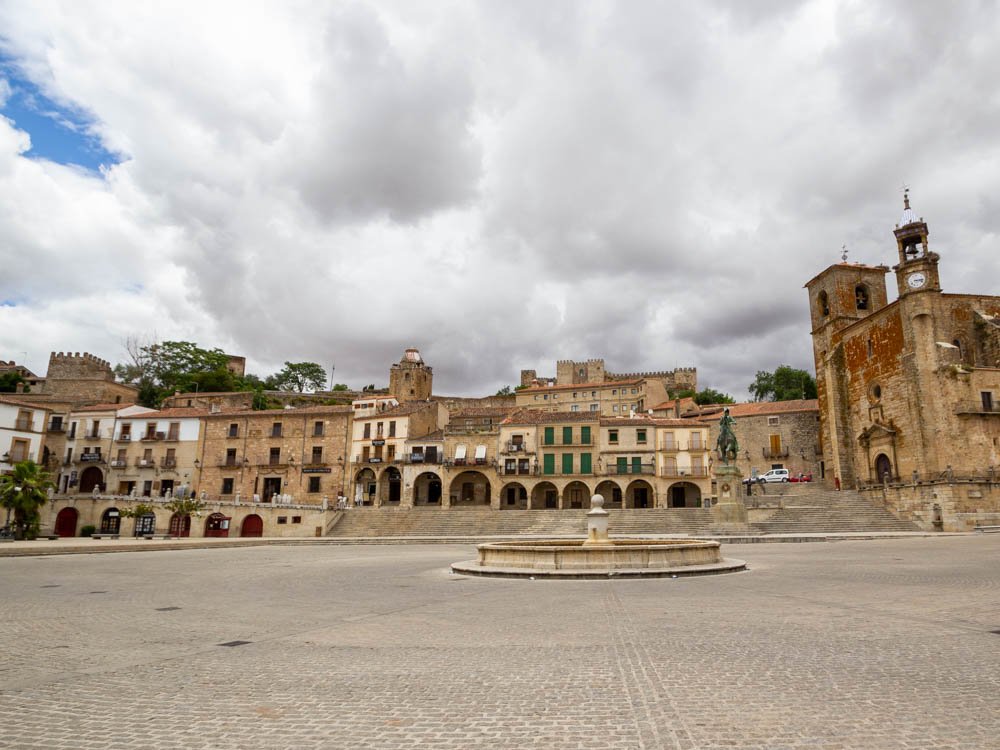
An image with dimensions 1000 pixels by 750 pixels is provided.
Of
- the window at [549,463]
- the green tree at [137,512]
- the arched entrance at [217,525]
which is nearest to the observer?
the green tree at [137,512]

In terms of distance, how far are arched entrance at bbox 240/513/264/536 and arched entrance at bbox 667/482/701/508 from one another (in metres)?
27.6

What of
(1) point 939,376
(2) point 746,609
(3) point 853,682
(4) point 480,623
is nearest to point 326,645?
(4) point 480,623

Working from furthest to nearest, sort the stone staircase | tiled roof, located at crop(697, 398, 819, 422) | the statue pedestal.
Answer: tiled roof, located at crop(697, 398, 819, 422) → the stone staircase → the statue pedestal

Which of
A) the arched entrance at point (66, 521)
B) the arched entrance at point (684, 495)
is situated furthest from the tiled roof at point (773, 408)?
the arched entrance at point (66, 521)

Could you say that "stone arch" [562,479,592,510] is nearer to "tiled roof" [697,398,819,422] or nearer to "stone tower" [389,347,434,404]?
"tiled roof" [697,398,819,422]

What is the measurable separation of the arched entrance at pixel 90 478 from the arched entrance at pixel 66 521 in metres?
7.32

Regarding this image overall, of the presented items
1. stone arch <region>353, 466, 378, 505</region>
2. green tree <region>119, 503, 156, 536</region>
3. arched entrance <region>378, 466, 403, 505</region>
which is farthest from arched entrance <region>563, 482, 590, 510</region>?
green tree <region>119, 503, 156, 536</region>

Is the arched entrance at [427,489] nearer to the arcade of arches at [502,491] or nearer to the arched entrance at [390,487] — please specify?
the arcade of arches at [502,491]

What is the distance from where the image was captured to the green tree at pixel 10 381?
2803 inches

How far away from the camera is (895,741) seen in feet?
12.9

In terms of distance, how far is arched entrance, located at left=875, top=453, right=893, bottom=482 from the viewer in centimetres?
4095

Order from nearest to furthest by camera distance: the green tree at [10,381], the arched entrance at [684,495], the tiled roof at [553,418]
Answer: the tiled roof at [553,418] < the arched entrance at [684,495] < the green tree at [10,381]

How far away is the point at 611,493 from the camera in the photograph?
48156mm

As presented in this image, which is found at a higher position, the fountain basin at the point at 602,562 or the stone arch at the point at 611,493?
the stone arch at the point at 611,493
